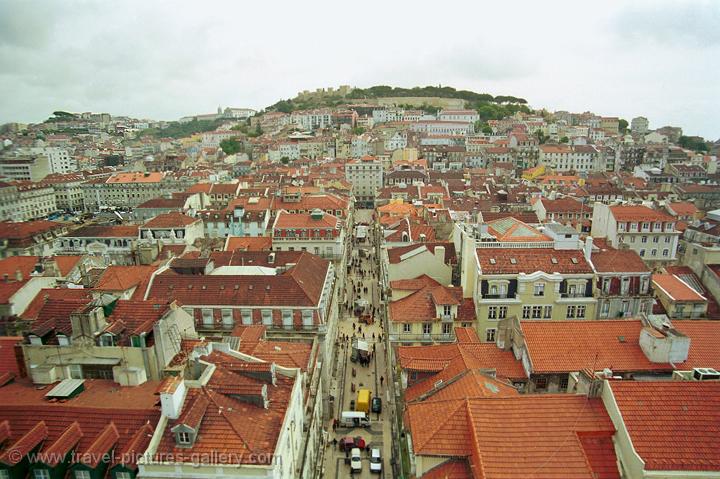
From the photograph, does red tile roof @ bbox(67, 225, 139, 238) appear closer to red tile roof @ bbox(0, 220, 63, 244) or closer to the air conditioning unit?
red tile roof @ bbox(0, 220, 63, 244)

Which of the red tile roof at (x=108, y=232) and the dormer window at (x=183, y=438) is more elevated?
the dormer window at (x=183, y=438)

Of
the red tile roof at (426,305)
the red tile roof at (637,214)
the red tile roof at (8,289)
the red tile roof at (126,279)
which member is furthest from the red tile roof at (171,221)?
the red tile roof at (637,214)

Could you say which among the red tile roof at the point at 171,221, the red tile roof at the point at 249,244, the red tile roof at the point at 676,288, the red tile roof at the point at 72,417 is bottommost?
the red tile roof at the point at 676,288

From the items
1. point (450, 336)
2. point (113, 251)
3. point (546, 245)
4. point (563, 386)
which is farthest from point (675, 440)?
point (113, 251)

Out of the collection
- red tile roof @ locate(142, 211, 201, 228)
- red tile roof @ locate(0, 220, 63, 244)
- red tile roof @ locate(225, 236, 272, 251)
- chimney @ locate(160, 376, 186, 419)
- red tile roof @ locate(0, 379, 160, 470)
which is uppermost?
chimney @ locate(160, 376, 186, 419)

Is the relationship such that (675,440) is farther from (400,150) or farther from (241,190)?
(400,150)

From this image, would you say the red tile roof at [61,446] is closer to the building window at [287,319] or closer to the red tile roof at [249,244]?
the building window at [287,319]

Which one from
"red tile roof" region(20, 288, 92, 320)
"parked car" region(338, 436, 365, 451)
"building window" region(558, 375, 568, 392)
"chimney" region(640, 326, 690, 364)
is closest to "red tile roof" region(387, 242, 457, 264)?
"parked car" region(338, 436, 365, 451)
